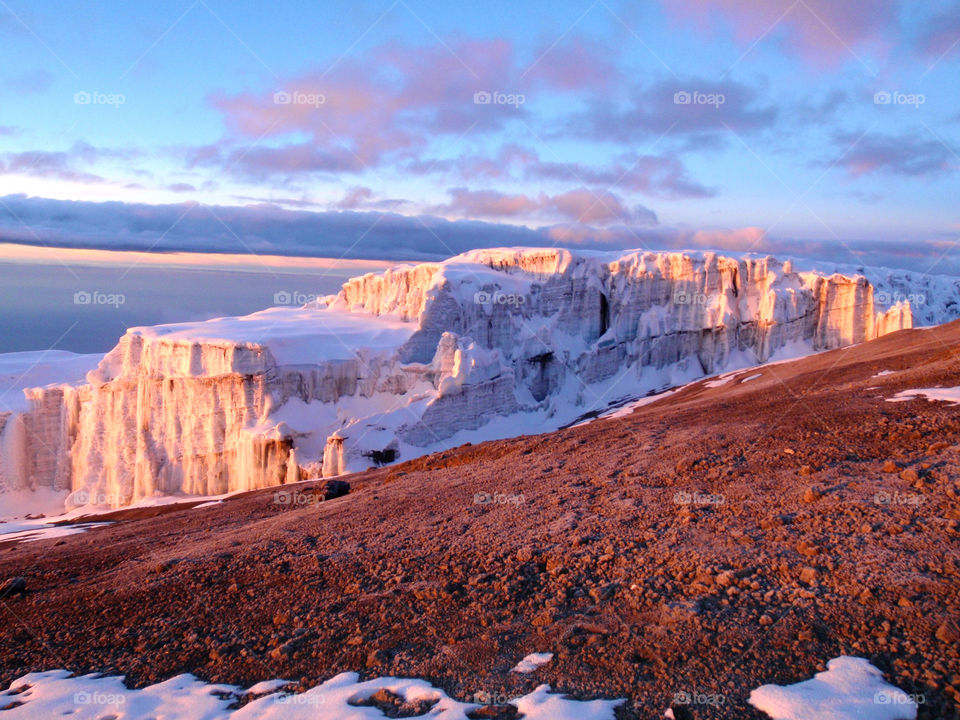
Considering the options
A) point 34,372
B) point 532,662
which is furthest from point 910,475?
point 34,372

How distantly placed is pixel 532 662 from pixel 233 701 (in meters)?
2.55

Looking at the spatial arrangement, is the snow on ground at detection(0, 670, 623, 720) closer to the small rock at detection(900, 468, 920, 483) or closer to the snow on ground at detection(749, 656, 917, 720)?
the snow on ground at detection(749, 656, 917, 720)

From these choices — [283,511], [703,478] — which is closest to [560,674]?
[703,478]

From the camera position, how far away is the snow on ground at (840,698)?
4477 mm

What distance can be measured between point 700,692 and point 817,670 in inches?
38.5

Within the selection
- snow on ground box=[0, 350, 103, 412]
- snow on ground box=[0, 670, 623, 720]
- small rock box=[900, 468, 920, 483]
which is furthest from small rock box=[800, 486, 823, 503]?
snow on ground box=[0, 350, 103, 412]

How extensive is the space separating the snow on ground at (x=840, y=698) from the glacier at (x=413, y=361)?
27.9 metres

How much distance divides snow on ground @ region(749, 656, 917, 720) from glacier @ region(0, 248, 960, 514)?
91.5 ft

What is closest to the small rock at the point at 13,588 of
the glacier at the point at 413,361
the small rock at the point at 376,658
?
the small rock at the point at 376,658

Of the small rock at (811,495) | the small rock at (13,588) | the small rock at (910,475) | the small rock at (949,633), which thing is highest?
the small rock at (910,475)

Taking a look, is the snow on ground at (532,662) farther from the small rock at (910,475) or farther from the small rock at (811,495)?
the small rock at (910,475)

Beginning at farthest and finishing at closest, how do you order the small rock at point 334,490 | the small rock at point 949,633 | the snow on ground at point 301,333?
the snow on ground at point 301,333 < the small rock at point 334,490 < the small rock at point 949,633

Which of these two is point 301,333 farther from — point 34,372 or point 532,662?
point 532,662

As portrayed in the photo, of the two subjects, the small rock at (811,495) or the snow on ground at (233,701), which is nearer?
the snow on ground at (233,701)
